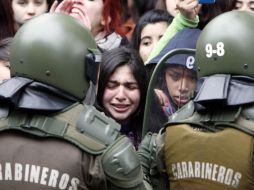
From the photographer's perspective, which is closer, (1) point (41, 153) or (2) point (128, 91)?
(1) point (41, 153)

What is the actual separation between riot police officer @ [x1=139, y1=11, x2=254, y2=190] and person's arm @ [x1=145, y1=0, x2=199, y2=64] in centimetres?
138

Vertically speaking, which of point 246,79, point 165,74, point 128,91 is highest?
point 246,79

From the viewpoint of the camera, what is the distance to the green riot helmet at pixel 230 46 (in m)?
3.72

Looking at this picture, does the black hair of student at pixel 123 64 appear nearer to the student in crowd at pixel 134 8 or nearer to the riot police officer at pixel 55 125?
the riot police officer at pixel 55 125

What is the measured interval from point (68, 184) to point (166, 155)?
0.70 metres

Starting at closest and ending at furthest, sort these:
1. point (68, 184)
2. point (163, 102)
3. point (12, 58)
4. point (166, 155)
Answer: point (68, 184), point (12, 58), point (166, 155), point (163, 102)

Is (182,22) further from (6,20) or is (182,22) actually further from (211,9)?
(6,20)

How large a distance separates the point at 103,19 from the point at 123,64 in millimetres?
879

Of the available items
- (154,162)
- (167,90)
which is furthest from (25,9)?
(154,162)

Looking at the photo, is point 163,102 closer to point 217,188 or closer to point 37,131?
point 217,188

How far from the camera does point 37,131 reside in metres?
3.34

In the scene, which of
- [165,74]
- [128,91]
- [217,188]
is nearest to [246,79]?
[217,188]

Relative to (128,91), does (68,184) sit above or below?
above

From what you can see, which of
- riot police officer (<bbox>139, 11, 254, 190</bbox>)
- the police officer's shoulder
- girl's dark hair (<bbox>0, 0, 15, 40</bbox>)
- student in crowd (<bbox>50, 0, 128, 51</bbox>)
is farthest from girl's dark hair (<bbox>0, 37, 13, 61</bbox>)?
the police officer's shoulder
